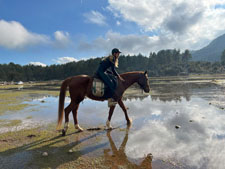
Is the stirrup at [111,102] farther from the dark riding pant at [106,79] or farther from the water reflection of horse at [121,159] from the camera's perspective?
the water reflection of horse at [121,159]

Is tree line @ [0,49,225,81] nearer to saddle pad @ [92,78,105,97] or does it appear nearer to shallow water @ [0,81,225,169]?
shallow water @ [0,81,225,169]

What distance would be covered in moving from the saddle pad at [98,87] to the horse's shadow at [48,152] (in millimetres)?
2028

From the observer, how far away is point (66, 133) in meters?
6.92

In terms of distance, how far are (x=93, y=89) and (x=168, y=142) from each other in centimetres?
391

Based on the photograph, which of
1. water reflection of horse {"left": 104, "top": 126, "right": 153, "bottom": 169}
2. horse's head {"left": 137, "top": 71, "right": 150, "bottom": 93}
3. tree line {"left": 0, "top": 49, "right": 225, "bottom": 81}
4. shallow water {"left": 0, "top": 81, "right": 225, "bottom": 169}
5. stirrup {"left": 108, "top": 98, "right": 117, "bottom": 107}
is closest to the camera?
water reflection of horse {"left": 104, "top": 126, "right": 153, "bottom": 169}

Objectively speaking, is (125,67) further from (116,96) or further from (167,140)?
(167,140)

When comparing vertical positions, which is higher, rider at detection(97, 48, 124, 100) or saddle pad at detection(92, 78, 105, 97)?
rider at detection(97, 48, 124, 100)

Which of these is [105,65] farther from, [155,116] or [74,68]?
[74,68]

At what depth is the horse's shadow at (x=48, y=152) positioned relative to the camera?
4412 mm

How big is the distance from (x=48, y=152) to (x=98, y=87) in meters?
3.33

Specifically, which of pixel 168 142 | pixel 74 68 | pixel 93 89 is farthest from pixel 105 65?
pixel 74 68

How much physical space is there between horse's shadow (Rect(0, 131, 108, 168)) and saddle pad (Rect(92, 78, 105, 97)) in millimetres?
2028

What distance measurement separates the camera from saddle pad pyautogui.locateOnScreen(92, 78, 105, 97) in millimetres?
6924

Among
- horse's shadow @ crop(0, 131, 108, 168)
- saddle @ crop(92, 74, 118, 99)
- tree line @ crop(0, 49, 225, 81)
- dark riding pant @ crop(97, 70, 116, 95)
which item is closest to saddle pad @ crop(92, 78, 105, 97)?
saddle @ crop(92, 74, 118, 99)
